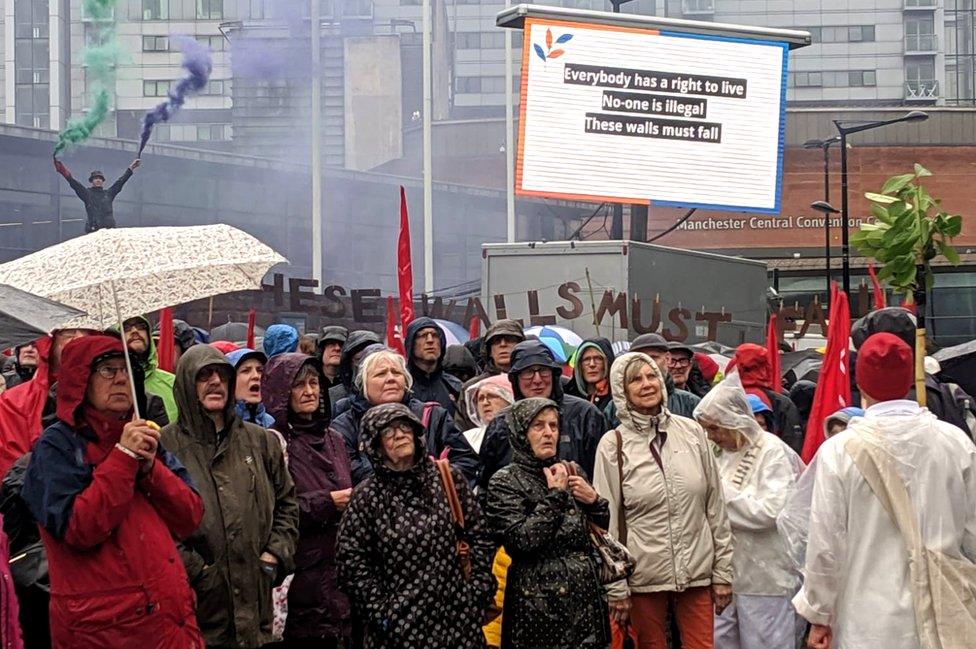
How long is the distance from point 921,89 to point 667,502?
81.5 meters

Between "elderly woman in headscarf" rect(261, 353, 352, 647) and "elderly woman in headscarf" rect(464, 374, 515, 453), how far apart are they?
1.14 metres

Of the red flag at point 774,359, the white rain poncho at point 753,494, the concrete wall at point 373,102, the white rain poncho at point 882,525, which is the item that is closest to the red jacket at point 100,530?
the white rain poncho at point 882,525

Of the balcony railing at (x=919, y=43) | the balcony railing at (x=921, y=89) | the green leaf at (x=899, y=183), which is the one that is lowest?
the green leaf at (x=899, y=183)

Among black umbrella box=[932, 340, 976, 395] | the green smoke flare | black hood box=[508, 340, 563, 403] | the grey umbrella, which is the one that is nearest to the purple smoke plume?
the green smoke flare

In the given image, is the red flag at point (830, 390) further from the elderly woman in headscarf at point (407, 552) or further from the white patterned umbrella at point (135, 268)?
the white patterned umbrella at point (135, 268)

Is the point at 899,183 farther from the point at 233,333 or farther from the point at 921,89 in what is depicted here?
the point at 921,89

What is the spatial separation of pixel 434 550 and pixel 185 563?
1.00 m

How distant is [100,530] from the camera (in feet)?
18.8

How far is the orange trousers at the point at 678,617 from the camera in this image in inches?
307

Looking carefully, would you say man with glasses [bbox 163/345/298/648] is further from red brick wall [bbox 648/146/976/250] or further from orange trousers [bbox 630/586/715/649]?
red brick wall [bbox 648/146/976/250]

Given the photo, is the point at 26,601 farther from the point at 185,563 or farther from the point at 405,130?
the point at 405,130

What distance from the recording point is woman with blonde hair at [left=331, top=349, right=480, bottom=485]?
7.99 metres

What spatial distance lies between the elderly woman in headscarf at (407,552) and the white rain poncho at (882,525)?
1.47 m

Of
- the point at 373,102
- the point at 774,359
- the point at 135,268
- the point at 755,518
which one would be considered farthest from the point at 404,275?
the point at 373,102
